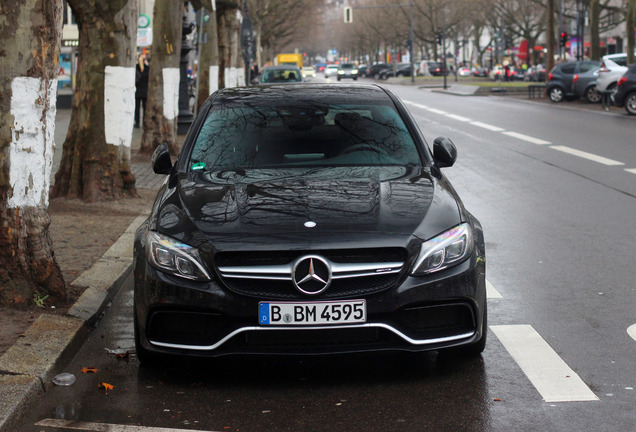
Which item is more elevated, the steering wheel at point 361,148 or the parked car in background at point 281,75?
the parked car in background at point 281,75

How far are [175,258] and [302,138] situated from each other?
170 cm

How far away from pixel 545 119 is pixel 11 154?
23710 millimetres

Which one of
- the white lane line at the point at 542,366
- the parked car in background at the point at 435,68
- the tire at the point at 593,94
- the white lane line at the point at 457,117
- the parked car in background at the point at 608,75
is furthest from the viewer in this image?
the parked car in background at the point at 435,68

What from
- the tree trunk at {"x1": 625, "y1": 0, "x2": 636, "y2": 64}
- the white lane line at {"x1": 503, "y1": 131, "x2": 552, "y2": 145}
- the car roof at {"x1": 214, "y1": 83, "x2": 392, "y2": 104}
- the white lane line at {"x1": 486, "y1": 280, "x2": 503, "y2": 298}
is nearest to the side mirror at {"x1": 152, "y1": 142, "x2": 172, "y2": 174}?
the car roof at {"x1": 214, "y1": 83, "x2": 392, "y2": 104}

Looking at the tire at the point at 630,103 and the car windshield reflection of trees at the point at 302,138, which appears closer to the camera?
the car windshield reflection of trees at the point at 302,138

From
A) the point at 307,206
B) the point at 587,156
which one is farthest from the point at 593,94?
the point at 307,206

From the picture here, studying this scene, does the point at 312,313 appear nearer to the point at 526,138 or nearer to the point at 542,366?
the point at 542,366

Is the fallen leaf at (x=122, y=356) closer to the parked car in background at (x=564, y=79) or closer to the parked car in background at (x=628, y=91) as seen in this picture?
the parked car in background at (x=628, y=91)

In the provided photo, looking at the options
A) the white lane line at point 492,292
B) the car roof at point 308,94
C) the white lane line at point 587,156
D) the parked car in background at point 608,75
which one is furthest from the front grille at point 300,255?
the parked car in background at point 608,75

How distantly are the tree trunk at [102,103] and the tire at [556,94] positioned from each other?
28.9 metres

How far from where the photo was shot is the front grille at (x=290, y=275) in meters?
4.98

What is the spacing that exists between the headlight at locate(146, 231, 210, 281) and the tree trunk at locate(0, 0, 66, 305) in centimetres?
169

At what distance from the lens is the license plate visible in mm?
4965

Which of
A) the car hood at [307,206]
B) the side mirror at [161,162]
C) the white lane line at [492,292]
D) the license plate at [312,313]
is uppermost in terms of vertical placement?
the side mirror at [161,162]
